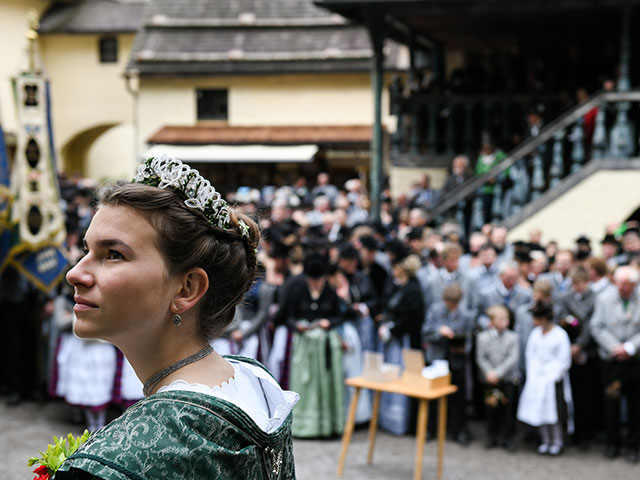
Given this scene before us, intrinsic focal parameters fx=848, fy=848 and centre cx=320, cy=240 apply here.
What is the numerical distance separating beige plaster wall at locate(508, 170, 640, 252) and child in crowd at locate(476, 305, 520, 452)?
3696 mm

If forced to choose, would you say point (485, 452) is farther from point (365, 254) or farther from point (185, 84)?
point (185, 84)

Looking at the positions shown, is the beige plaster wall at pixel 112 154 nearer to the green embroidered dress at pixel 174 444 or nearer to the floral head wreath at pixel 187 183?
the floral head wreath at pixel 187 183

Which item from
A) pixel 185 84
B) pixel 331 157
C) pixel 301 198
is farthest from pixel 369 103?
pixel 301 198

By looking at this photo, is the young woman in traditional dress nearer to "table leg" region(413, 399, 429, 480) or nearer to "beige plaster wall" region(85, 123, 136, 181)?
"table leg" region(413, 399, 429, 480)

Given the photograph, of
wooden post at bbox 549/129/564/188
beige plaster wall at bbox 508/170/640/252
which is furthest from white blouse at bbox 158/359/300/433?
wooden post at bbox 549/129/564/188

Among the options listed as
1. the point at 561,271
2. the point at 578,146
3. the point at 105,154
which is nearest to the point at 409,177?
the point at 578,146

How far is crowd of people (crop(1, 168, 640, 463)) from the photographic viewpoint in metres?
7.89

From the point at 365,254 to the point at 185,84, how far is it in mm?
15712

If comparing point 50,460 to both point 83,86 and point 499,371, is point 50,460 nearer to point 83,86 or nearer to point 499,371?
point 499,371

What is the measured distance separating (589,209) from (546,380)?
425 centimetres

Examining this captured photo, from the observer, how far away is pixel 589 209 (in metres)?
11.5

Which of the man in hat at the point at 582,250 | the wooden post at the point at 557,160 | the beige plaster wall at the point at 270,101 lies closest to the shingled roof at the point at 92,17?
the beige plaster wall at the point at 270,101

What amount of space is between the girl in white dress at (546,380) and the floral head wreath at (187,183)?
6305 mm

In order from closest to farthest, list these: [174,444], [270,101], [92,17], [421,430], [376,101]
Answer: [174,444]
[421,430]
[376,101]
[270,101]
[92,17]
